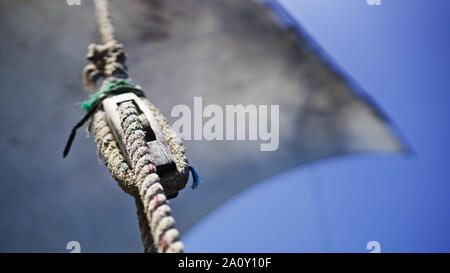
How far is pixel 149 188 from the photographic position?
52 centimetres

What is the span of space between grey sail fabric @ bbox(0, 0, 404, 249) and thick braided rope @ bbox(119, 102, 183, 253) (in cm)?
132

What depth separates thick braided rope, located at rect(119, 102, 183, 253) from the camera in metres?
0.47

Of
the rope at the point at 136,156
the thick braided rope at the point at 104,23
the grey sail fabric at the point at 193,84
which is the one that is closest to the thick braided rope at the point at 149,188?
the rope at the point at 136,156

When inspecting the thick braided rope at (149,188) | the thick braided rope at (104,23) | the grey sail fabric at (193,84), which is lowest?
the thick braided rope at (149,188)

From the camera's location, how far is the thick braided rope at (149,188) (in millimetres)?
473

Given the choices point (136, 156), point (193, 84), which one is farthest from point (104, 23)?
point (193, 84)

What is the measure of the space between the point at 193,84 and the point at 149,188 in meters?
1.57

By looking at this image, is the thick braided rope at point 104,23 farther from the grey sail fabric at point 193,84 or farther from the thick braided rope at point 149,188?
the grey sail fabric at point 193,84

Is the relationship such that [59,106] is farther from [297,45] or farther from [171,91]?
[297,45]

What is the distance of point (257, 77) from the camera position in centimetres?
210

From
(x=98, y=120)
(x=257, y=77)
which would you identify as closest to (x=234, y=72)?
(x=257, y=77)

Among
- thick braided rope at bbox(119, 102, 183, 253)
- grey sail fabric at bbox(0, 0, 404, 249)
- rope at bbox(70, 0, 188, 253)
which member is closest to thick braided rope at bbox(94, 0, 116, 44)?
rope at bbox(70, 0, 188, 253)

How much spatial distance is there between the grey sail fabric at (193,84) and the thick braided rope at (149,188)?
1317 mm

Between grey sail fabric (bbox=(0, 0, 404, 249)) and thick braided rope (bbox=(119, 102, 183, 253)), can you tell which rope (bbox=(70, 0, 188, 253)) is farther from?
grey sail fabric (bbox=(0, 0, 404, 249))
